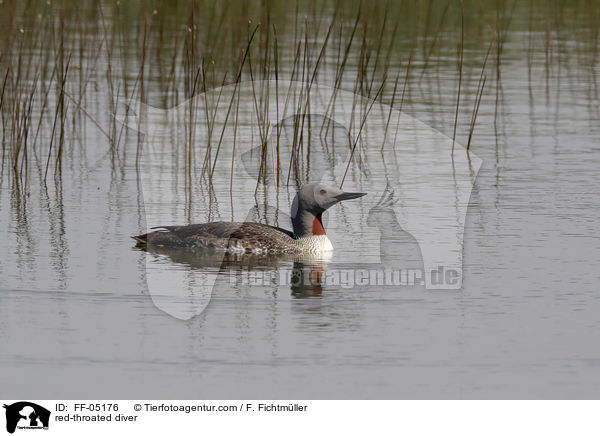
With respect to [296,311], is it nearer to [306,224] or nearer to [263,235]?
[263,235]

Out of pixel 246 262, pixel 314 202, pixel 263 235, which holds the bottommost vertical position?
pixel 246 262

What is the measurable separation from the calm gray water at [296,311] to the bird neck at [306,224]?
21cm

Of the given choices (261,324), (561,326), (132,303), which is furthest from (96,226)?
(561,326)

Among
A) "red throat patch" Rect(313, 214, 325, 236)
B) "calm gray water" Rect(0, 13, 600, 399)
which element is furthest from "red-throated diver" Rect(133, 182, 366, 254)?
"calm gray water" Rect(0, 13, 600, 399)

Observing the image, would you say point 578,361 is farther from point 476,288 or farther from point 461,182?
point 461,182

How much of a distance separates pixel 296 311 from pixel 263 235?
1.80 meters

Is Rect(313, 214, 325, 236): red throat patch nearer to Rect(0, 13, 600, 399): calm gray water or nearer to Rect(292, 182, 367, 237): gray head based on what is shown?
Rect(292, 182, 367, 237): gray head

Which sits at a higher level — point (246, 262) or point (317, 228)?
point (317, 228)

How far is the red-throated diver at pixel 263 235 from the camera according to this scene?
9172mm

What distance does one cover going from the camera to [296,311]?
7.47 metres

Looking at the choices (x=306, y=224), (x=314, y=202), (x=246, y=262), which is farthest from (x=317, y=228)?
(x=246, y=262)

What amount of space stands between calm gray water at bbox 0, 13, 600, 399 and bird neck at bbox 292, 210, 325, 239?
0.21 m

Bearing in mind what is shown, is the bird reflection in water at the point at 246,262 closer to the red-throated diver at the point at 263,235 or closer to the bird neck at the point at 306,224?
the red-throated diver at the point at 263,235

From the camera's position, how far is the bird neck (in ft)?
30.5
